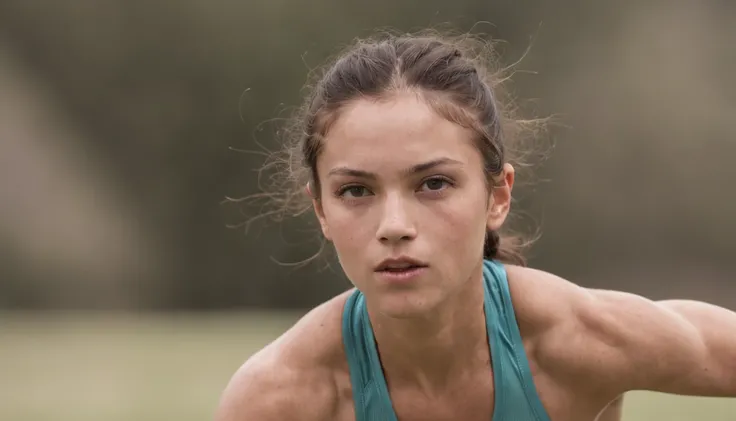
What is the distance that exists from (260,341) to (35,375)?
1.40 meters

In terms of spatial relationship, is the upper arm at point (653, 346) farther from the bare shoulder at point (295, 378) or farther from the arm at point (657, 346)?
the bare shoulder at point (295, 378)

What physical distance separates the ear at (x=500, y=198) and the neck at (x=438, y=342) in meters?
0.13

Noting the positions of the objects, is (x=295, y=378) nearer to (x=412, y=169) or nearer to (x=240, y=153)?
(x=412, y=169)

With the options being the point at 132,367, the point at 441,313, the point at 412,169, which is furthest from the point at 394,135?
the point at 132,367

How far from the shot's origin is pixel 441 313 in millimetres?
2561

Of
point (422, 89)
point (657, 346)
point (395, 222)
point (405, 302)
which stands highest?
point (422, 89)

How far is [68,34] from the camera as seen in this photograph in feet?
28.4

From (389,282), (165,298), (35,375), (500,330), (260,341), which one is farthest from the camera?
(165,298)

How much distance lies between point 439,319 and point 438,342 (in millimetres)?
70

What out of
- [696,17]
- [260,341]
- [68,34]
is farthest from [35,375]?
[696,17]

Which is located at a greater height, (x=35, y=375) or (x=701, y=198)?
(x=701, y=198)

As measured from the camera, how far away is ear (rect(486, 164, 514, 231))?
262cm

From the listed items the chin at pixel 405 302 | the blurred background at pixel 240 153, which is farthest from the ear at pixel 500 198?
the blurred background at pixel 240 153

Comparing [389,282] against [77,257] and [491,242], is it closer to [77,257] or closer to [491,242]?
[491,242]
